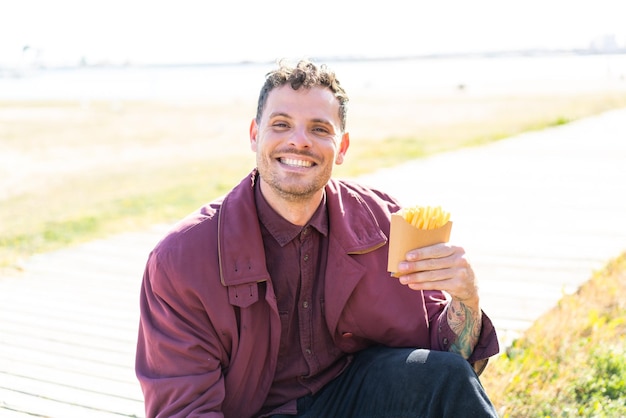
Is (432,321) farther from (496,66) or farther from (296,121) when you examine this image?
(496,66)

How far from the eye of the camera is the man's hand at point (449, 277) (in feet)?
7.79

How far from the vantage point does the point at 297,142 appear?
8.45 ft

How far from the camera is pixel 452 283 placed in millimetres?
2453

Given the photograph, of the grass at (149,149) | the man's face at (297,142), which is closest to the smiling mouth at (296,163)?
the man's face at (297,142)

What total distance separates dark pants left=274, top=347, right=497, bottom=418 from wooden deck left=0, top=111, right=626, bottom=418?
1023 mm

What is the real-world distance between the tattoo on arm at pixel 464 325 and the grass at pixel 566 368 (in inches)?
25.2

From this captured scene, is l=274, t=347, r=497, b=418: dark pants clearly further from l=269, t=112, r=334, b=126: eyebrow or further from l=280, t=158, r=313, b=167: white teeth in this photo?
l=269, t=112, r=334, b=126: eyebrow

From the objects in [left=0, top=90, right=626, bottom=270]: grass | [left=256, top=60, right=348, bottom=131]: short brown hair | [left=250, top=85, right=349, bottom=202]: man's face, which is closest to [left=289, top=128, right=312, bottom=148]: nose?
[left=250, top=85, right=349, bottom=202]: man's face

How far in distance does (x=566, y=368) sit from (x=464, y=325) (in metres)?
1.17

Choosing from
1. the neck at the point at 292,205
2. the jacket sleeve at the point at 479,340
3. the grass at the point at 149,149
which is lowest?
the jacket sleeve at the point at 479,340

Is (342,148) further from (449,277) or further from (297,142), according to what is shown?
(449,277)

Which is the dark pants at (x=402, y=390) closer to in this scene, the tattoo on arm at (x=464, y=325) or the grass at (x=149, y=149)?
the tattoo on arm at (x=464, y=325)

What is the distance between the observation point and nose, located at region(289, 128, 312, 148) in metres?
2.58

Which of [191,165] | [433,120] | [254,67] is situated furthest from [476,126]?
[254,67]
